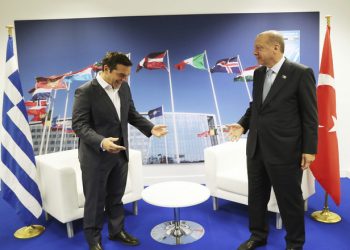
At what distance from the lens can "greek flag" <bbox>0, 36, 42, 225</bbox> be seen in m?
3.15

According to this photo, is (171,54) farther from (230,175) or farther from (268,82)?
(268,82)

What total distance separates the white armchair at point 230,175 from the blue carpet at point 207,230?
206 millimetres

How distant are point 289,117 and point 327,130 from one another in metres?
1.06

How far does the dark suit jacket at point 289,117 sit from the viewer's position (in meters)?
2.29

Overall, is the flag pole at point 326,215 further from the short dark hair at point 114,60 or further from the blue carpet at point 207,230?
the short dark hair at point 114,60

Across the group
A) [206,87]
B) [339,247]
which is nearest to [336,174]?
[339,247]

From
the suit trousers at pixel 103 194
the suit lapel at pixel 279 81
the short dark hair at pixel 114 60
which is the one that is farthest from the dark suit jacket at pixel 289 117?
the suit trousers at pixel 103 194

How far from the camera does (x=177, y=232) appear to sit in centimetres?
307

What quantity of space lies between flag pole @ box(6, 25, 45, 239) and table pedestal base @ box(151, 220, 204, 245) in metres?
1.09

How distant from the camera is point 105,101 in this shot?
101 inches

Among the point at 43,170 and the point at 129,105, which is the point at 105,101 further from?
the point at 43,170

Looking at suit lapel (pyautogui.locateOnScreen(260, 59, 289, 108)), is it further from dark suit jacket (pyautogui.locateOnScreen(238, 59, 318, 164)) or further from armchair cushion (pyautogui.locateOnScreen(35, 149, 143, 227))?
armchair cushion (pyautogui.locateOnScreen(35, 149, 143, 227))

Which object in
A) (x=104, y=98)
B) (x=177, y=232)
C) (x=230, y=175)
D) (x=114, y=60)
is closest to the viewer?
(x=114, y=60)

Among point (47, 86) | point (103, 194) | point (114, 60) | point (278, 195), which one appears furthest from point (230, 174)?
point (47, 86)
